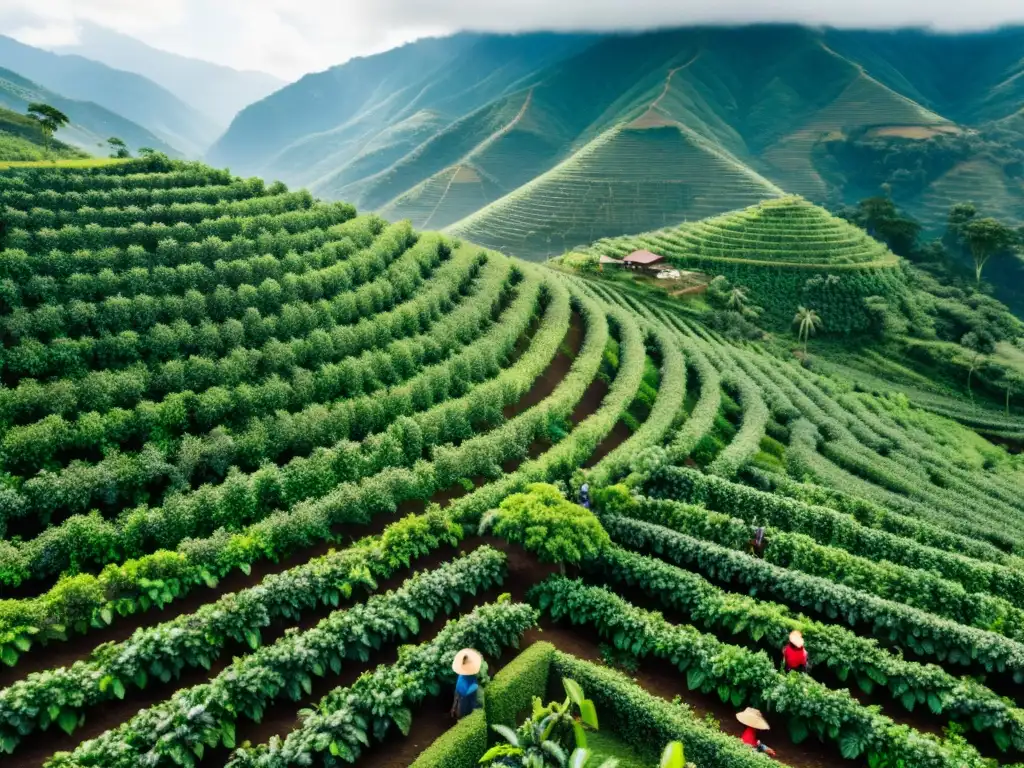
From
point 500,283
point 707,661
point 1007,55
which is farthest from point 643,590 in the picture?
point 1007,55

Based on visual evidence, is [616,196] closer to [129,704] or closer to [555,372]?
[555,372]

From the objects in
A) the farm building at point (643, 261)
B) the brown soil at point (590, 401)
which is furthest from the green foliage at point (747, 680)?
the farm building at point (643, 261)

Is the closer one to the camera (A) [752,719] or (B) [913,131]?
(A) [752,719]

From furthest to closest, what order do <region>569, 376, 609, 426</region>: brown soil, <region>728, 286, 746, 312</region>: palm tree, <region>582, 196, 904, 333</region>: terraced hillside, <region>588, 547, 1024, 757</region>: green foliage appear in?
<region>582, 196, 904, 333</region>: terraced hillside < <region>728, 286, 746, 312</region>: palm tree < <region>569, 376, 609, 426</region>: brown soil < <region>588, 547, 1024, 757</region>: green foliage

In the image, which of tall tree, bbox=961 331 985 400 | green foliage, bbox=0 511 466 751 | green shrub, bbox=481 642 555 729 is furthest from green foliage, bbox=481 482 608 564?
tall tree, bbox=961 331 985 400

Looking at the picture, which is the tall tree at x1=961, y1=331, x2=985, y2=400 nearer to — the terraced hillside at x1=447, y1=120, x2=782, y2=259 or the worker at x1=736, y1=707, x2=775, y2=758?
the terraced hillside at x1=447, y1=120, x2=782, y2=259

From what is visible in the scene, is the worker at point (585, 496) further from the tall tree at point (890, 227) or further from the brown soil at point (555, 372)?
the tall tree at point (890, 227)

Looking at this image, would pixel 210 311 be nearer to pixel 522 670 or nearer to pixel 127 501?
pixel 127 501

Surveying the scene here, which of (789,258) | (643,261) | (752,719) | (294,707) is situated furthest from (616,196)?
(294,707)
